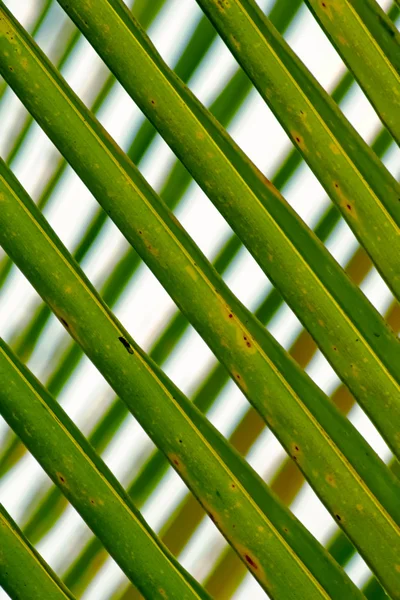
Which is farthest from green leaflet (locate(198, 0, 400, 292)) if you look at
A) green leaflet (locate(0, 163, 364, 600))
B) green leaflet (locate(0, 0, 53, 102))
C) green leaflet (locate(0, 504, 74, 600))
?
green leaflet (locate(0, 0, 53, 102))

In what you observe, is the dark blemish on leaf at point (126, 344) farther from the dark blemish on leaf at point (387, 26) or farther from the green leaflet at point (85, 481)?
the dark blemish on leaf at point (387, 26)

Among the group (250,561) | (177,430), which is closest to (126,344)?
(177,430)

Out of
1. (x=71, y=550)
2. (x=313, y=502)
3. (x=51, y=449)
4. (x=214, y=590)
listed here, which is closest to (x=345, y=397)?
(x=313, y=502)

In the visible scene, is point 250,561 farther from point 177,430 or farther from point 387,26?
point 387,26

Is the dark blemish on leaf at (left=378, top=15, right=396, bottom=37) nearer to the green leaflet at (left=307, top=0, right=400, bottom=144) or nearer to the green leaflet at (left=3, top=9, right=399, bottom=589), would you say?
the green leaflet at (left=307, top=0, right=400, bottom=144)

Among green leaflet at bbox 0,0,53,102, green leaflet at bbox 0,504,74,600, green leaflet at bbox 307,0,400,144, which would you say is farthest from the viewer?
green leaflet at bbox 0,0,53,102

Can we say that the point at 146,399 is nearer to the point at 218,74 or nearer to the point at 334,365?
the point at 334,365

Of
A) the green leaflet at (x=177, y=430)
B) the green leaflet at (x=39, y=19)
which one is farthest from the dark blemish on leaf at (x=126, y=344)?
the green leaflet at (x=39, y=19)
